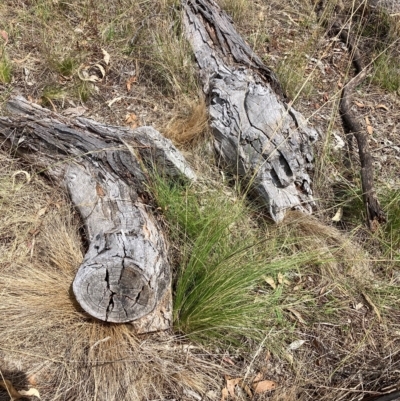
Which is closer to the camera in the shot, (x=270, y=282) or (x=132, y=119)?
(x=270, y=282)

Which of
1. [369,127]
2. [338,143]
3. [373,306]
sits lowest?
[373,306]

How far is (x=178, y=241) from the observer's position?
2564mm

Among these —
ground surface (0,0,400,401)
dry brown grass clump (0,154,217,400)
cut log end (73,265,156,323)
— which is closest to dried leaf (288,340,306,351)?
ground surface (0,0,400,401)

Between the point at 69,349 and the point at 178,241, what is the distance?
A: 771mm

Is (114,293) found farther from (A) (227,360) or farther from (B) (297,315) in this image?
(B) (297,315)

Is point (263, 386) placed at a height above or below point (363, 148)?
below

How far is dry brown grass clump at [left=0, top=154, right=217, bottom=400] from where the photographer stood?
2.11 m

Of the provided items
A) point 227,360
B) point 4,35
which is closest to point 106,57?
point 4,35

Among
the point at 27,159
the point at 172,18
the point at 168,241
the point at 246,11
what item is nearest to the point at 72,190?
the point at 27,159

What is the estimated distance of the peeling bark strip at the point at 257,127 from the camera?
9.28ft

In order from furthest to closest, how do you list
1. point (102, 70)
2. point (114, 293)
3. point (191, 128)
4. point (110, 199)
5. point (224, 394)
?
point (102, 70) < point (191, 128) < point (110, 199) < point (224, 394) < point (114, 293)

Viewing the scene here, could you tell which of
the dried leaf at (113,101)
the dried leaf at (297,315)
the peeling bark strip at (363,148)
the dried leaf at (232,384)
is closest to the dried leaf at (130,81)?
the dried leaf at (113,101)

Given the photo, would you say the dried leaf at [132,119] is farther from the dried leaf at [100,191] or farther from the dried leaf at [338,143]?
the dried leaf at [338,143]

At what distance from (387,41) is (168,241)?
9.58 feet
